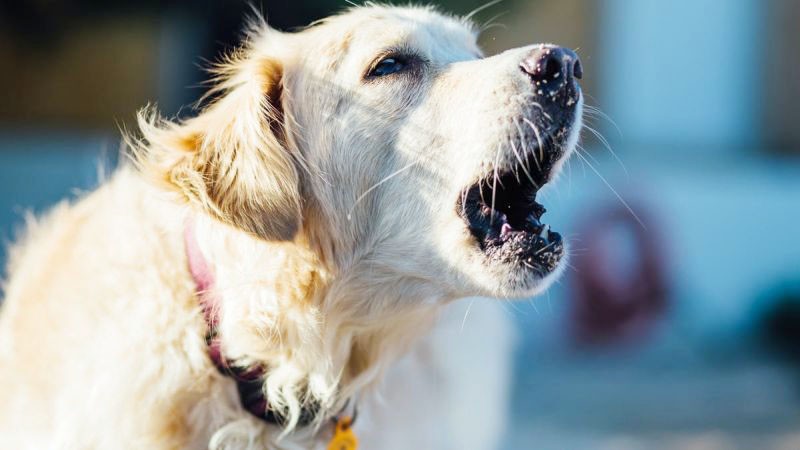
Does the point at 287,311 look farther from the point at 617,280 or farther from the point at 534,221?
the point at 617,280

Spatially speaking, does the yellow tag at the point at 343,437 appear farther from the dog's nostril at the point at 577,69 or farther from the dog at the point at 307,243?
the dog's nostril at the point at 577,69

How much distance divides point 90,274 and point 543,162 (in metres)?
1.38

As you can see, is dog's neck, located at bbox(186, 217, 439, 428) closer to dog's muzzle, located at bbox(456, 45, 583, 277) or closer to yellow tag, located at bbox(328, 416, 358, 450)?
yellow tag, located at bbox(328, 416, 358, 450)

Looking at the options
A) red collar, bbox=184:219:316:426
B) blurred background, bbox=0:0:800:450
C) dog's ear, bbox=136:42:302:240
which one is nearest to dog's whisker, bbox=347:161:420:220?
dog's ear, bbox=136:42:302:240

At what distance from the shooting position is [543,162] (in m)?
2.40

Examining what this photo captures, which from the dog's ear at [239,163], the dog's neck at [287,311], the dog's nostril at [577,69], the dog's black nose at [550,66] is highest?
the dog's nostril at [577,69]

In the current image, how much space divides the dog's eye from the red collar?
68 cm

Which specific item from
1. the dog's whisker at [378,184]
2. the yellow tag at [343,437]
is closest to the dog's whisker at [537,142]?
the dog's whisker at [378,184]

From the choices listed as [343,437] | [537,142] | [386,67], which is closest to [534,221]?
[537,142]

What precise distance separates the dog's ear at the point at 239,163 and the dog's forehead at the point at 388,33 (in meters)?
0.25

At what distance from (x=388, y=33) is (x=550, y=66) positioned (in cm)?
51

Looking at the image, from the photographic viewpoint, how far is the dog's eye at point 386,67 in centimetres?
250

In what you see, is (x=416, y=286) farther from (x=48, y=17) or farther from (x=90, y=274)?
(x=48, y=17)

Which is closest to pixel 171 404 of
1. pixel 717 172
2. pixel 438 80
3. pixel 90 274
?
pixel 90 274
